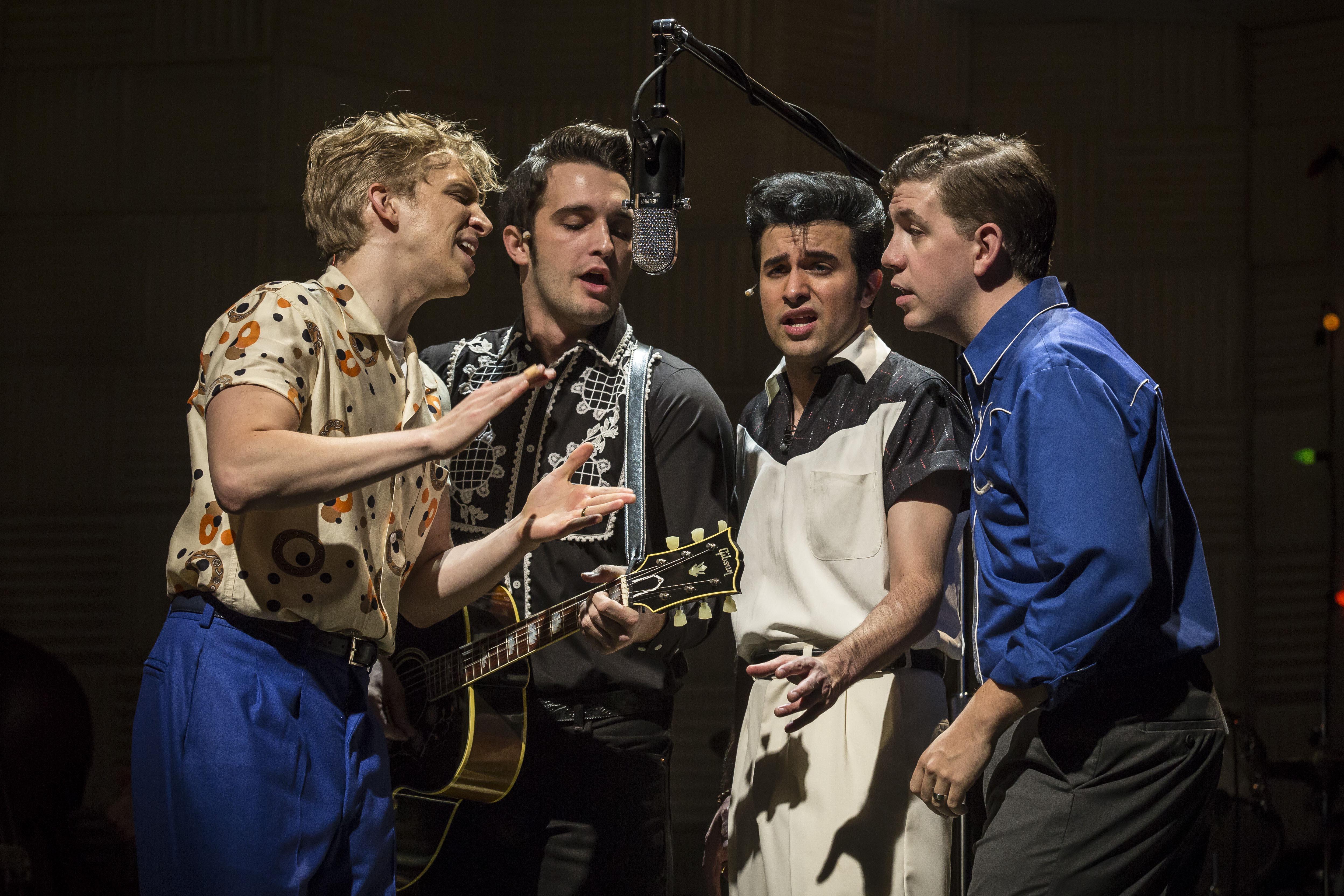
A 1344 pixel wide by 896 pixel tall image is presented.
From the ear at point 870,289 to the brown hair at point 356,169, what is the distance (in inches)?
38.0

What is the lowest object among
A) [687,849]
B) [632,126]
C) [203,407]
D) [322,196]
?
[687,849]

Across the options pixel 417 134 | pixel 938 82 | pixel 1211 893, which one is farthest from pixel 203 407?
pixel 938 82

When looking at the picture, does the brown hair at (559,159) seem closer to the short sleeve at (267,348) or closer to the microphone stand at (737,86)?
the microphone stand at (737,86)

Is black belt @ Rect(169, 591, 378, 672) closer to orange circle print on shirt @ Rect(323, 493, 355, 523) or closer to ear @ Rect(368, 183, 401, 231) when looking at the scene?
orange circle print on shirt @ Rect(323, 493, 355, 523)

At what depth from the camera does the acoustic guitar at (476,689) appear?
2537 mm

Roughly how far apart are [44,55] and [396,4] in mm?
1476

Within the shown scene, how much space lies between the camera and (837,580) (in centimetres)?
256

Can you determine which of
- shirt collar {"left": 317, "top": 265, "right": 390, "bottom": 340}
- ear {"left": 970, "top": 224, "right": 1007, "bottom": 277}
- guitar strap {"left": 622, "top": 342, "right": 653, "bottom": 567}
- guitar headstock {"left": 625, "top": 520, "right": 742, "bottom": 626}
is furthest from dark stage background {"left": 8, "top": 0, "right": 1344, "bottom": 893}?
shirt collar {"left": 317, "top": 265, "right": 390, "bottom": 340}

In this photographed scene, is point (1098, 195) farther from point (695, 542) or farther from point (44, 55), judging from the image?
point (44, 55)

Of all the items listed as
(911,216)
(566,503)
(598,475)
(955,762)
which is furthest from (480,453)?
(955,762)

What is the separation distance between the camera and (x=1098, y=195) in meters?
5.48

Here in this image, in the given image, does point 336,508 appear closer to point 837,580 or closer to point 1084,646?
point 837,580

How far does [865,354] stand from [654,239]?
0.56 meters

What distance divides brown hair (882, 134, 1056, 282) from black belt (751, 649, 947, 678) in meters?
0.82
